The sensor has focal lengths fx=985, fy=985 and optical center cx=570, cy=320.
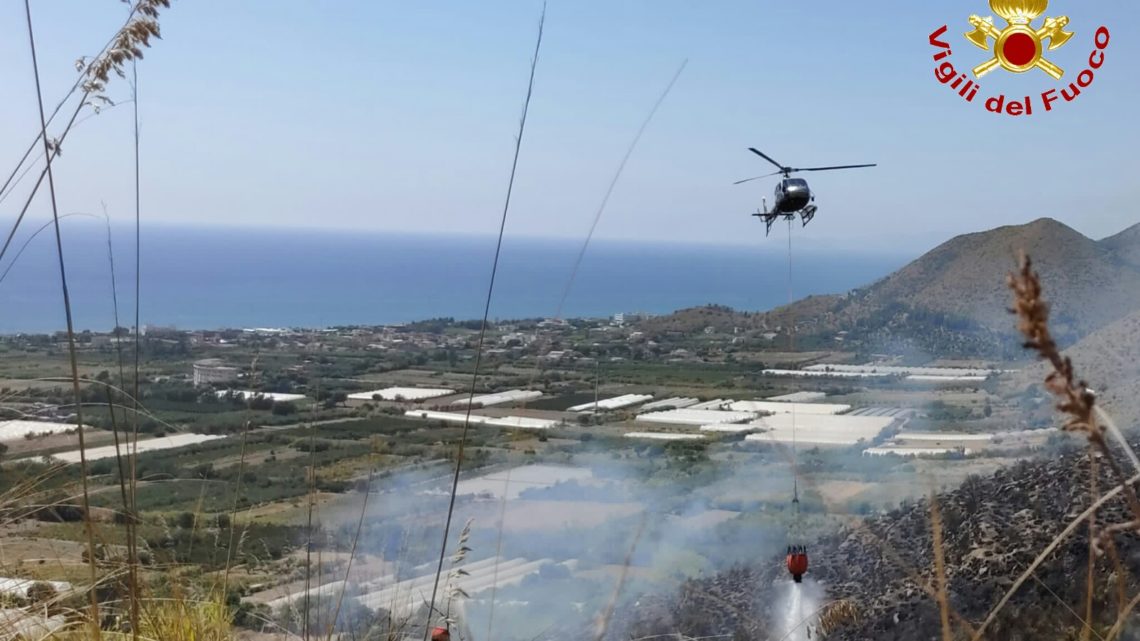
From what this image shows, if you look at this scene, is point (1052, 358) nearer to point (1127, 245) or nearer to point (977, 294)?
point (977, 294)

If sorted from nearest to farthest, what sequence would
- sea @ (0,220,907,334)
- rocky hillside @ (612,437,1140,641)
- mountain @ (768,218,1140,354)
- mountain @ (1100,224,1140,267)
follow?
rocky hillside @ (612,437,1140,641) < mountain @ (768,218,1140,354) < mountain @ (1100,224,1140,267) < sea @ (0,220,907,334)

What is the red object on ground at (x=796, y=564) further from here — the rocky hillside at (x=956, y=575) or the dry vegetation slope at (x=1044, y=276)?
the dry vegetation slope at (x=1044, y=276)

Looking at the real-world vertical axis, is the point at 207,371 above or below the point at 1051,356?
below

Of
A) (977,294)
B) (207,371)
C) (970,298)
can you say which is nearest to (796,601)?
(207,371)

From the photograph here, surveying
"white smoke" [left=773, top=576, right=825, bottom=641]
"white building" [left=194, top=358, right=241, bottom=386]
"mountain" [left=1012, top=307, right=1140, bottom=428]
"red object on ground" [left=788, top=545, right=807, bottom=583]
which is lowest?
"white smoke" [left=773, top=576, right=825, bottom=641]

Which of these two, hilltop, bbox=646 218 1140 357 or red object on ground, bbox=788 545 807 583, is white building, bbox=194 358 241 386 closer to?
red object on ground, bbox=788 545 807 583

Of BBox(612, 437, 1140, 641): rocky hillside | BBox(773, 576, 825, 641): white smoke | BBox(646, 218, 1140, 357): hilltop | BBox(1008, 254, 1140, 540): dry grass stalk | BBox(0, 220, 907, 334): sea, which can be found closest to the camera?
BBox(1008, 254, 1140, 540): dry grass stalk

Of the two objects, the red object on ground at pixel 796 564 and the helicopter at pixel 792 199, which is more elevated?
the helicopter at pixel 792 199

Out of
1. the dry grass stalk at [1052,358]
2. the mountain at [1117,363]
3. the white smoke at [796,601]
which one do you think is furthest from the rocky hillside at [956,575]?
the dry grass stalk at [1052,358]

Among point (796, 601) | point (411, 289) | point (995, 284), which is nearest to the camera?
point (796, 601)

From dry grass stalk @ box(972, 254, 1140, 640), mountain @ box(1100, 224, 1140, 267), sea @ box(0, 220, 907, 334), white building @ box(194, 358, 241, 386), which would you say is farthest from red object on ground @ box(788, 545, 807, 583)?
mountain @ box(1100, 224, 1140, 267)
